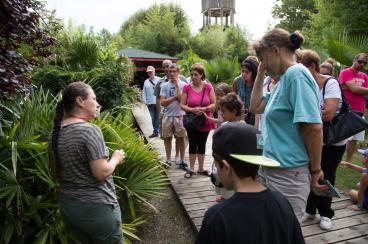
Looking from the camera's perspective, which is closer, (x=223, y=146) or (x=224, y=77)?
(x=223, y=146)

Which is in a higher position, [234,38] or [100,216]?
[234,38]

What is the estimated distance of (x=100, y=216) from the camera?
2332 millimetres

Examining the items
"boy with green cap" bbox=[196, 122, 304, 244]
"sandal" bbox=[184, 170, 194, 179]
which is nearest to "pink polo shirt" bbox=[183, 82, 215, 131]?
"sandal" bbox=[184, 170, 194, 179]

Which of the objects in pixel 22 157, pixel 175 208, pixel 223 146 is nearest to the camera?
pixel 223 146

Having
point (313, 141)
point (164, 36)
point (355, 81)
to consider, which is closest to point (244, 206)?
point (313, 141)

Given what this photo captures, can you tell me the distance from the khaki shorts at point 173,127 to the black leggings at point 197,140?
401 mm

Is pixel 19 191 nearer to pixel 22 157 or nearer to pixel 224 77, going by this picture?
pixel 22 157

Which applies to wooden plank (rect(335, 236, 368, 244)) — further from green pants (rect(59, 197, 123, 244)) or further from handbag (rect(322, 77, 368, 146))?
green pants (rect(59, 197, 123, 244))

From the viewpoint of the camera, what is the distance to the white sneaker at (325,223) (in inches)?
141

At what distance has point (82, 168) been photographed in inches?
90.1

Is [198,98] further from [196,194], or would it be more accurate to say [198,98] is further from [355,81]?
[355,81]

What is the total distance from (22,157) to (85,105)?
143 cm

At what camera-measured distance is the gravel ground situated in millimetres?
3889

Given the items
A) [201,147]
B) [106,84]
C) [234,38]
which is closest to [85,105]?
[201,147]
